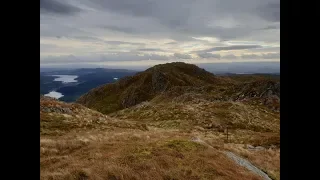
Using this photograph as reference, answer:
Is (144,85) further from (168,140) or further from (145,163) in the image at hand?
(145,163)

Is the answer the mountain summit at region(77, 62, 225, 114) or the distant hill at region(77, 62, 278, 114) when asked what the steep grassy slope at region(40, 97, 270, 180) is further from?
the mountain summit at region(77, 62, 225, 114)

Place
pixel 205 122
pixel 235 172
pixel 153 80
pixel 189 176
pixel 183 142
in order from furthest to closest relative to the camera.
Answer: pixel 153 80 → pixel 205 122 → pixel 183 142 → pixel 235 172 → pixel 189 176

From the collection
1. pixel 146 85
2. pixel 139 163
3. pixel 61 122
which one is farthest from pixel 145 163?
pixel 146 85

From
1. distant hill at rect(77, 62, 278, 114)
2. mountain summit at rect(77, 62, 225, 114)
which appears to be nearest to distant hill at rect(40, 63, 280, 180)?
distant hill at rect(77, 62, 278, 114)

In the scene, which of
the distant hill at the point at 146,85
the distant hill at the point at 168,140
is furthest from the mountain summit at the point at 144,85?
the distant hill at the point at 168,140

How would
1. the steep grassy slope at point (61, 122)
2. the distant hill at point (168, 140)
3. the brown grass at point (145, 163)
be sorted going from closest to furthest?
the brown grass at point (145, 163) → the distant hill at point (168, 140) → the steep grassy slope at point (61, 122)

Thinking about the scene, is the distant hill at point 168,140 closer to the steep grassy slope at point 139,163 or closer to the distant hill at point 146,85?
the steep grassy slope at point 139,163

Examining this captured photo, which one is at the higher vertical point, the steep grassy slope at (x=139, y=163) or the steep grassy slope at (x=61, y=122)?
the steep grassy slope at (x=139, y=163)

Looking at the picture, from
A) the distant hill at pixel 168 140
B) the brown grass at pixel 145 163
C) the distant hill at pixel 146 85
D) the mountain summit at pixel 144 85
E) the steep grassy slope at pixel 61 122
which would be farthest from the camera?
the mountain summit at pixel 144 85

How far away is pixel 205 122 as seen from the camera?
173 feet
